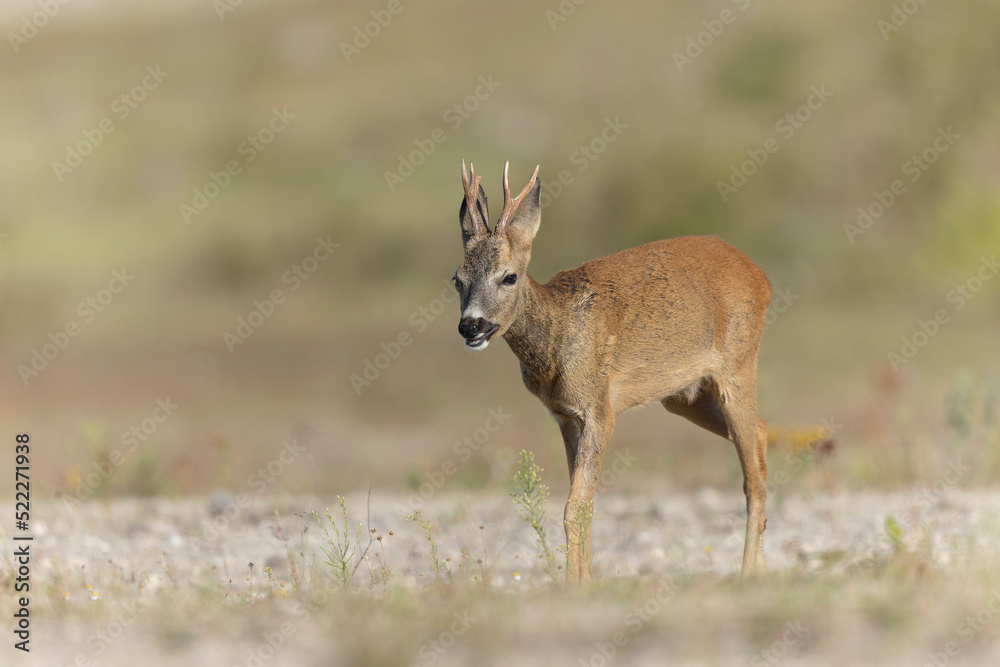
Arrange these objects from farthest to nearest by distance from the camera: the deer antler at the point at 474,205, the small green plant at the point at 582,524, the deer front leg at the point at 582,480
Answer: the deer antler at the point at 474,205 < the deer front leg at the point at 582,480 < the small green plant at the point at 582,524

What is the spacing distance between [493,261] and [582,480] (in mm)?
1559

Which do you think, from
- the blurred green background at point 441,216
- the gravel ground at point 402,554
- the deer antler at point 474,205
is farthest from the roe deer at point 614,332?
the blurred green background at point 441,216

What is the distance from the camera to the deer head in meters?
7.05

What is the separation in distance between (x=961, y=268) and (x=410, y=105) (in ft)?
85.4

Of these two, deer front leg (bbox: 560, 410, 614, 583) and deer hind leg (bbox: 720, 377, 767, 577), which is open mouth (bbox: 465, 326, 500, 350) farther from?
deer hind leg (bbox: 720, 377, 767, 577)

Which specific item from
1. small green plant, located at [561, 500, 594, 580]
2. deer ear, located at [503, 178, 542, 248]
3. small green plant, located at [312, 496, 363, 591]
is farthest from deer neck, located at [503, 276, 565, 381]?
small green plant, located at [312, 496, 363, 591]

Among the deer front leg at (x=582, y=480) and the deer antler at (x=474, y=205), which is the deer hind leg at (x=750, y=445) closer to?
the deer front leg at (x=582, y=480)

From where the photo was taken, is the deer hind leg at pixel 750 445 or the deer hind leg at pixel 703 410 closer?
the deer hind leg at pixel 750 445

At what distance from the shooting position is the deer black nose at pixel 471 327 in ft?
22.6

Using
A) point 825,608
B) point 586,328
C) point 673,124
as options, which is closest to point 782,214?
point 673,124

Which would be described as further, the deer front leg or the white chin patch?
the deer front leg

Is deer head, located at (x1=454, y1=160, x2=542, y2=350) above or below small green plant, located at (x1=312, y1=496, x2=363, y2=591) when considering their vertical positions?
above

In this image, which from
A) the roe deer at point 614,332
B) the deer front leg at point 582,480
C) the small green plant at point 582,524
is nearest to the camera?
the small green plant at point 582,524

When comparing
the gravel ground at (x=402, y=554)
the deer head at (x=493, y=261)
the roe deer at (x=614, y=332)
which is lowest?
the gravel ground at (x=402, y=554)
